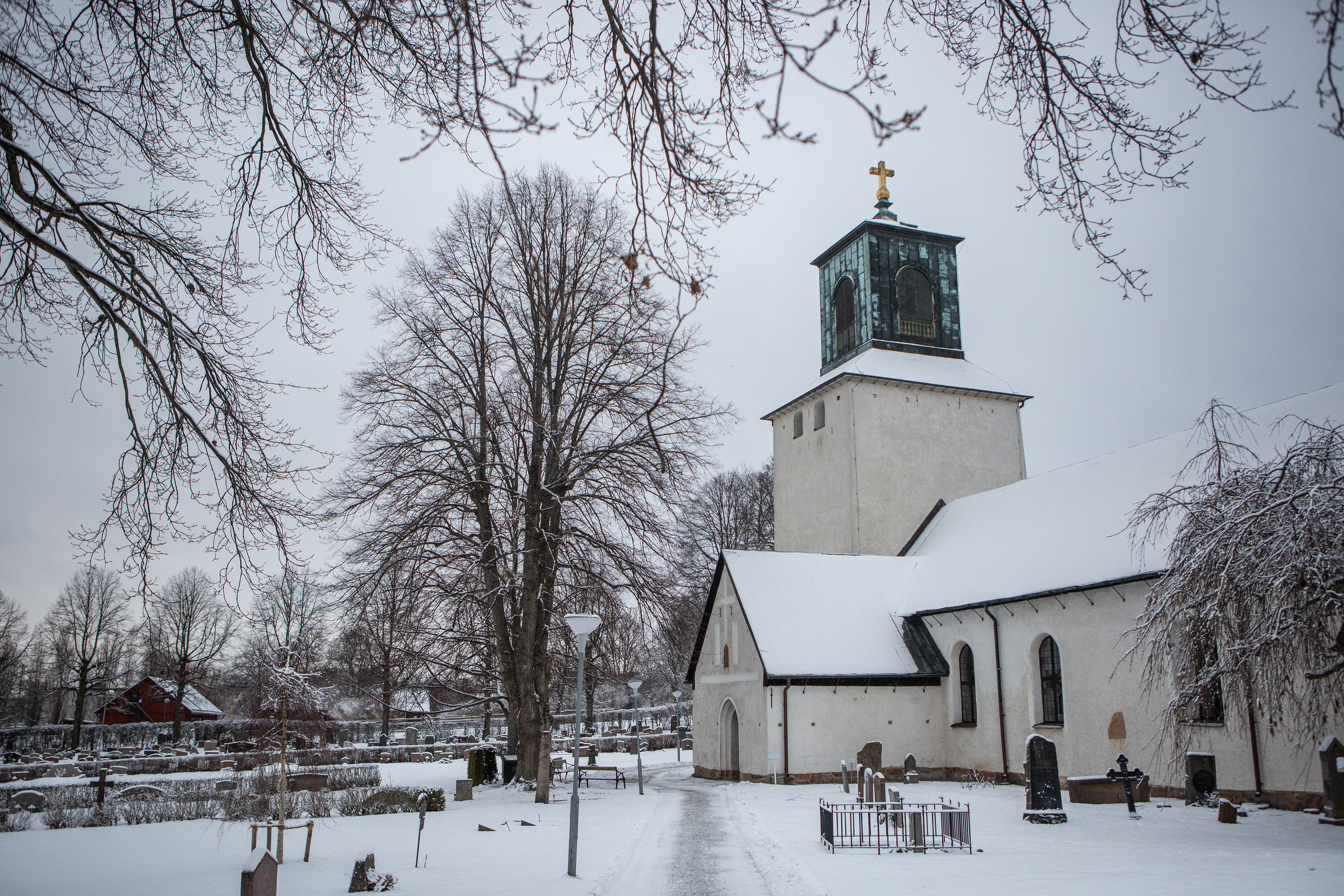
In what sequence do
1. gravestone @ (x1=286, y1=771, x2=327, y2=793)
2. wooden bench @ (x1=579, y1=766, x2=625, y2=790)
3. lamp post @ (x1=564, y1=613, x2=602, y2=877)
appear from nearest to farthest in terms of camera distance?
1. lamp post @ (x1=564, y1=613, x2=602, y2=877)
2. gravestone @ (x1=286, y1=771, x2=327, y2=793)
3. wooden bench @ (x1=579, y1=766, x2=625, y2=790)

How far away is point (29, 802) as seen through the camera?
20359 millimetres

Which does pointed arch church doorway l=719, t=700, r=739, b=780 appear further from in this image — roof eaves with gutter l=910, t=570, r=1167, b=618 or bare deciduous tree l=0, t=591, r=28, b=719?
bare deciduous tree l=0, t=591, r=28, b=719

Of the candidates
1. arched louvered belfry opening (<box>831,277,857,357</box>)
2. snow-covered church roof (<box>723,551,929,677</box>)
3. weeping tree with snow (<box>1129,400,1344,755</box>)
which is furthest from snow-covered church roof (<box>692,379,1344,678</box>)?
arched louvered belfry opening (<box>831,277,857,357</box>)

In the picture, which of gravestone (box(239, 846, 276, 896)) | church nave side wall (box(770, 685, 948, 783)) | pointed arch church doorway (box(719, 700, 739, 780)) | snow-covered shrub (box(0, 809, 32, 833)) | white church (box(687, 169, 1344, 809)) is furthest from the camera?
pointed arch church doorway (box(719, 700, 739, 780))

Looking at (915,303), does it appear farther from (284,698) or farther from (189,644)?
(189,644)

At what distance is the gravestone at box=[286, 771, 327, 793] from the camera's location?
21.4 m

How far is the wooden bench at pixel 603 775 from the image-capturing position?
23.2 meters

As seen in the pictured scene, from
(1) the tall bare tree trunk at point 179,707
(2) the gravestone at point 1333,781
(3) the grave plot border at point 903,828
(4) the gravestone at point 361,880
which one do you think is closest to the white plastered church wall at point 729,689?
(3) the grave plot border at point 903,828

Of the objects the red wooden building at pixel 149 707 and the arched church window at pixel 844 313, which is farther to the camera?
the red wooden building at pixel 149 707

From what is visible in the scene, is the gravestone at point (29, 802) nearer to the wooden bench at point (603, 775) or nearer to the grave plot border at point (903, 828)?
the wooden bench at point (603, 775)

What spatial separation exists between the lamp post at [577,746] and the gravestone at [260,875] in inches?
123

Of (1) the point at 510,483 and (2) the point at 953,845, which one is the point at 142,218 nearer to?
(2) the point at 953,845

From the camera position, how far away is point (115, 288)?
→ 6.82m

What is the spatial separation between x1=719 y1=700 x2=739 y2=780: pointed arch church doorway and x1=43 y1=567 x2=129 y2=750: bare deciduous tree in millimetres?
29339
